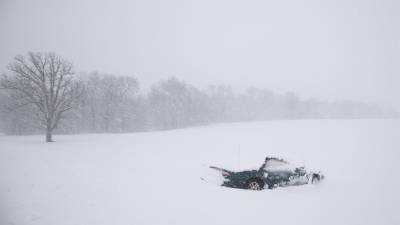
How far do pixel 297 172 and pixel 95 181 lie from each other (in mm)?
8623

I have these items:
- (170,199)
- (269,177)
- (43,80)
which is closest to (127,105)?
(43,80)

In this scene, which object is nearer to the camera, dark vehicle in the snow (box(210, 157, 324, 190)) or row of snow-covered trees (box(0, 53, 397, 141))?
dark vehicle in the snow (box(210, 157, 324, 190))

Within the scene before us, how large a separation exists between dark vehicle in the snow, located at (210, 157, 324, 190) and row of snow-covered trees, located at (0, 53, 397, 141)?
2709cm

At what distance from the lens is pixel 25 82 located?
89.5ft

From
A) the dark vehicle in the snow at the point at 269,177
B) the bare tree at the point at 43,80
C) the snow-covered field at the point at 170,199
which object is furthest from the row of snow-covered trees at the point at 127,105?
the dark vehicle in the snow at the point at 269,177

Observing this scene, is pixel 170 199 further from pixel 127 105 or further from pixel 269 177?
pixel 127 105

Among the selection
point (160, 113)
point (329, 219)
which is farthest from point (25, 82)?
point (160, 113)

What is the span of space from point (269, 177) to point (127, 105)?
53.6m

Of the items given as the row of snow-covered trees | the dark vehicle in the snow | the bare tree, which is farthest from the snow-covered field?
the row of snow-covered trees

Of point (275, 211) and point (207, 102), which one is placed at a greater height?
point (207, 102)

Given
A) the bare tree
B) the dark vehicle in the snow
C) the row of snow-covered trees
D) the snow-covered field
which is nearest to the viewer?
the snow-covered field

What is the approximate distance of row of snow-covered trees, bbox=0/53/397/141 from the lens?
27.5 metres

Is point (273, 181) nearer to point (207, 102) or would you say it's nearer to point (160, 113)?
point (160, 113)

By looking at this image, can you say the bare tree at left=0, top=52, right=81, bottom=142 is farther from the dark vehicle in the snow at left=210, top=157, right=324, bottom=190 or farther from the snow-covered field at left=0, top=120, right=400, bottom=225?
the dark vehicle in the snow at left=210, top=157, right=324, bottom=190
